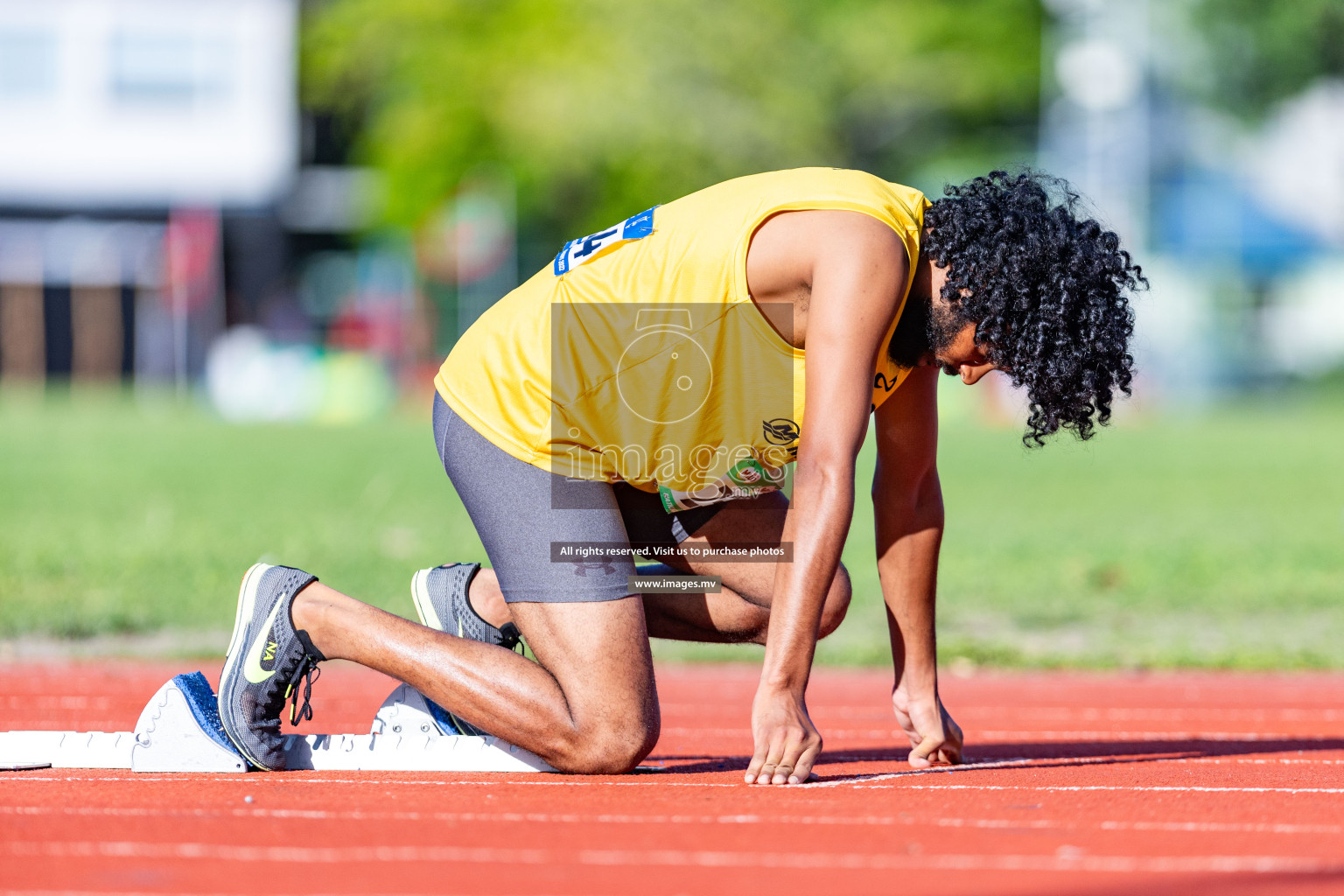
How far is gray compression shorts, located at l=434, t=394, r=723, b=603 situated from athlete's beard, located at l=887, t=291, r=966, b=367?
83 centimetres

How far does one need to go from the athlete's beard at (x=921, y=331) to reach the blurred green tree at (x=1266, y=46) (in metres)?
20.9

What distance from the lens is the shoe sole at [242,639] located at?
12.7 ft

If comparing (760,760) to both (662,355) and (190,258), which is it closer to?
(662,355)

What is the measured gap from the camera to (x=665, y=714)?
203 inches

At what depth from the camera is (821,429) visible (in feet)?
11.3

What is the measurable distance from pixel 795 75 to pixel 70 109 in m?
17.6

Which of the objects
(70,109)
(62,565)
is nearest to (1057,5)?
(70,109)

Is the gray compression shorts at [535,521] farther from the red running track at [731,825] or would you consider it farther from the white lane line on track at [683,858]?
the white lane line on track at [683,858]

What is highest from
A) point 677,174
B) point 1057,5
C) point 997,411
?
point 1057,5

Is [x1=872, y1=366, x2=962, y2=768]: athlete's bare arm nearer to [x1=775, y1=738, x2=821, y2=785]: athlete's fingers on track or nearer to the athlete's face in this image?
the athlete's face

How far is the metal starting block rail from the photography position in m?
3.86

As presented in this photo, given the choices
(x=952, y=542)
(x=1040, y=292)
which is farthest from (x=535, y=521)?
(x=952, y=542)

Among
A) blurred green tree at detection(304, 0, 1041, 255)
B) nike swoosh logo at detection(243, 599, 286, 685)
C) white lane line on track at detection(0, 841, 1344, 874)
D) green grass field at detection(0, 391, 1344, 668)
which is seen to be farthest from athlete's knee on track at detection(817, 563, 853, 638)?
blurred green tree at detection(304, 0, 1041, 255)

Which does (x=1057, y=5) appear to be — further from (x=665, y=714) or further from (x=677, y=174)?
(x=665, y=714)
